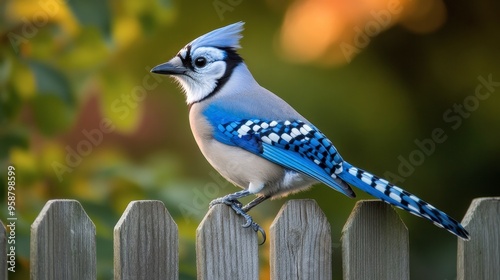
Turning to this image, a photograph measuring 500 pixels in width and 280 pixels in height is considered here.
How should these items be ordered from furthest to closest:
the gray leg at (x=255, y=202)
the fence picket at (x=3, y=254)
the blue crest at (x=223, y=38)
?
the blue crest at (x=223, y=38) < the gray leg at (x=255, y=202) < the fence picket at (x=3, y=254)

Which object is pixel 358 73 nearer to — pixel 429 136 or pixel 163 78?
pixel 429 136

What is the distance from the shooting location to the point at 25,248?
290 cm

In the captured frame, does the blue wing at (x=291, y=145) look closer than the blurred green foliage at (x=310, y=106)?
Yes

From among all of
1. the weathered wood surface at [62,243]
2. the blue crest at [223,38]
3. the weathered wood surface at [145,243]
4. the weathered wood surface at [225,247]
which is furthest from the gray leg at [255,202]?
the blue crest at [223,38]

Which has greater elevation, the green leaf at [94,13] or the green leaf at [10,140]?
the green leaf at [94,13]

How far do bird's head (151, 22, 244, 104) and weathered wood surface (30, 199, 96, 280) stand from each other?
3.32ft

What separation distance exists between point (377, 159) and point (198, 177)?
974mm

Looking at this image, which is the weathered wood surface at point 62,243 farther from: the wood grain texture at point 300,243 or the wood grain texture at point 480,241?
the wood grain texture at point 480,241

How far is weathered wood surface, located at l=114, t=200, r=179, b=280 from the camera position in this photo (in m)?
2.42


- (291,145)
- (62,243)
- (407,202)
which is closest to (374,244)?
(407,202)

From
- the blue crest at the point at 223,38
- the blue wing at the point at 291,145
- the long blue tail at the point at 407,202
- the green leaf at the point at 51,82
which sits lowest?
the long blue tail at the point at 407,202

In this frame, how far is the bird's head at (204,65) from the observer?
3.30 metres

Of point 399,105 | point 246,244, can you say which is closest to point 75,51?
point 246,244

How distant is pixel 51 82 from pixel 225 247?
1122 millimetres
